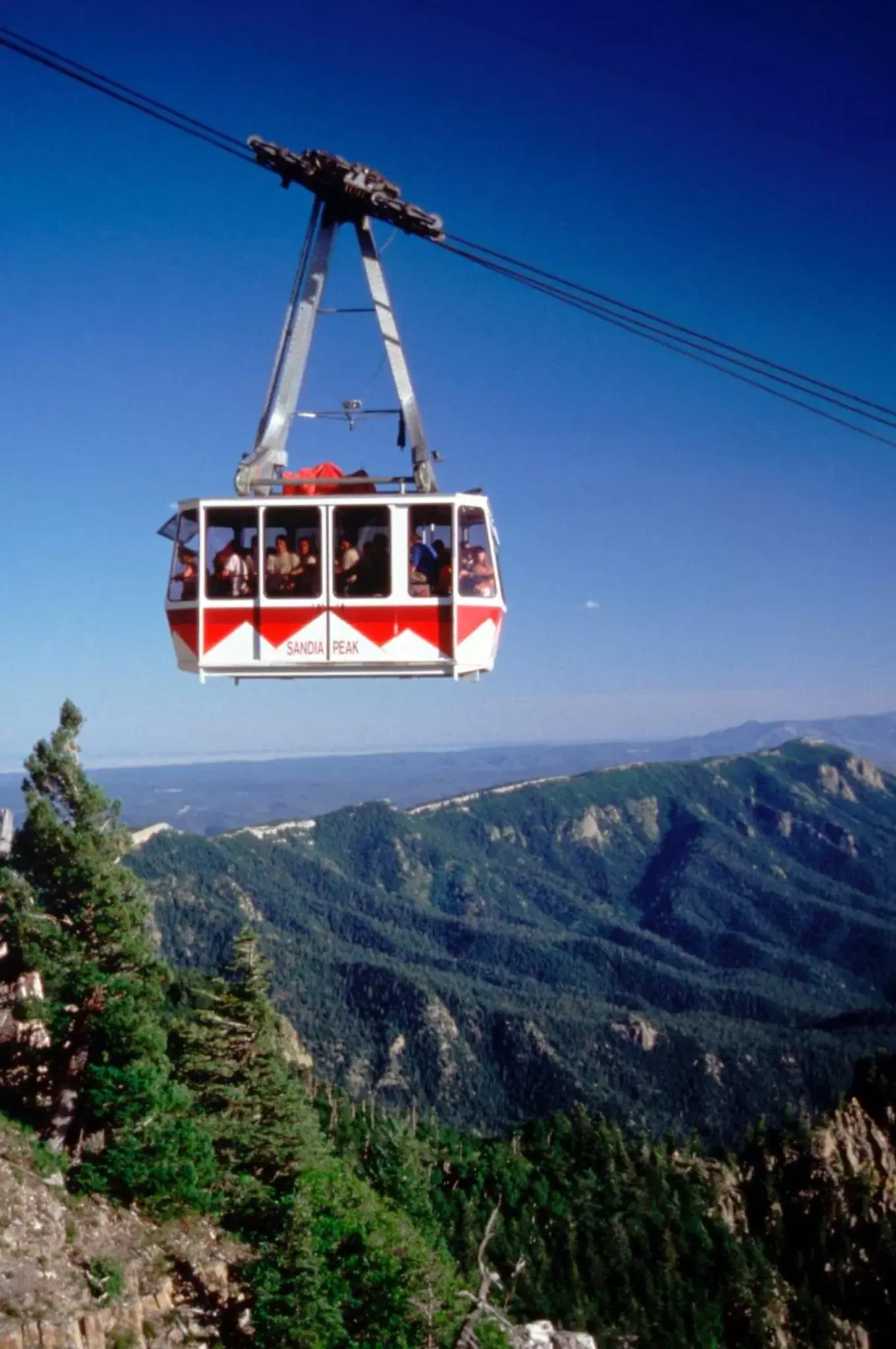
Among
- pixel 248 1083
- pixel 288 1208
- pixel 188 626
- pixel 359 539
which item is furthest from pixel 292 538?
pixel 248 1083

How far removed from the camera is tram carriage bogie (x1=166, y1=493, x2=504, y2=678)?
69.8 ft

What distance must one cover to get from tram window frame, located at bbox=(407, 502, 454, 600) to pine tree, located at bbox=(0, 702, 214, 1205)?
35.2m

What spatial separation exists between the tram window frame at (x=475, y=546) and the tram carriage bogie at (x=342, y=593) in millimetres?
29

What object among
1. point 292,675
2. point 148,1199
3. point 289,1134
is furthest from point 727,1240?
point 292,675

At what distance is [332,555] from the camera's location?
842 inches

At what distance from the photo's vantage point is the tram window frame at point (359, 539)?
21.2 metres

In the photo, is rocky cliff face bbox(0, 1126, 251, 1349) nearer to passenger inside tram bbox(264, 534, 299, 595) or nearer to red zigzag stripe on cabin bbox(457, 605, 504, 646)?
passenger inside tram bbox(264, 534, 299, 595)

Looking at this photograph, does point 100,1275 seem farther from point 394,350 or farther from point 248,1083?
point 394,350

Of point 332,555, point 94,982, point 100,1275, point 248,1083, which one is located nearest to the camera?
point 332,555

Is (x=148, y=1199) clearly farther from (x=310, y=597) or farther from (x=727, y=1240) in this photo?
(x=727, y=1240)

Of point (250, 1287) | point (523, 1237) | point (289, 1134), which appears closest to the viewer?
point (250, 1287)

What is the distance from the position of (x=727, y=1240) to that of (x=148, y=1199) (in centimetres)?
8118

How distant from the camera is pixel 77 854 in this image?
172 feet

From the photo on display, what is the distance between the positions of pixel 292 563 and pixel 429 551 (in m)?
2.80
